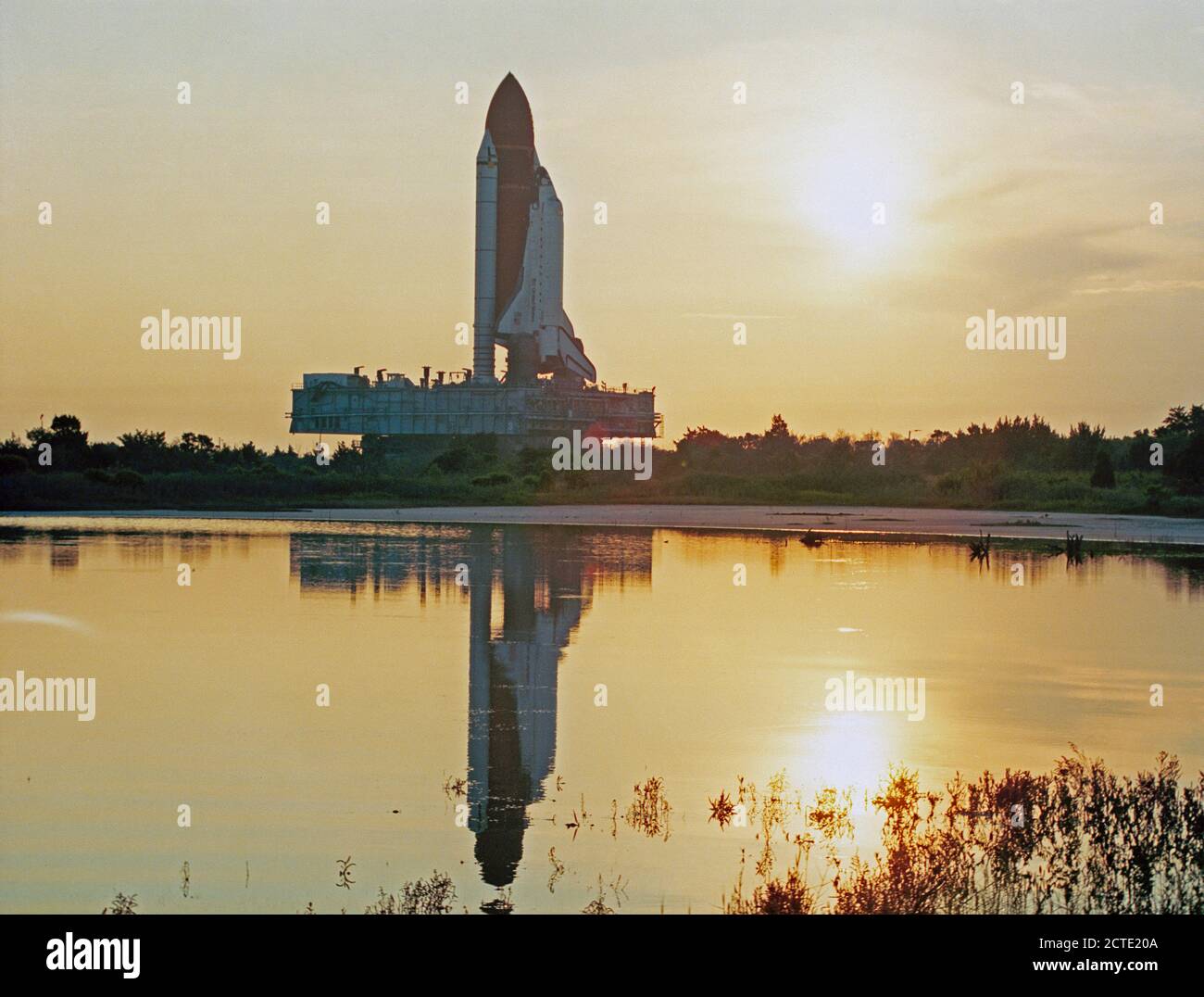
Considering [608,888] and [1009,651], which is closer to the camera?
[608,888]

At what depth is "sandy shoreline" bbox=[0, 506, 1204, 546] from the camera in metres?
65.9

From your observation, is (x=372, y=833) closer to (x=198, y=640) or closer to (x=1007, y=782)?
(x=1007, y=782)

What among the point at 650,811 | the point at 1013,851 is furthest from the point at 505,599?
the point at 1013,851

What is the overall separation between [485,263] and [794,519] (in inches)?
2194

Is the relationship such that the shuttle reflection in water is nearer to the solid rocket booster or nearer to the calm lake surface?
the calm lake surface

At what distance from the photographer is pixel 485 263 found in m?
126

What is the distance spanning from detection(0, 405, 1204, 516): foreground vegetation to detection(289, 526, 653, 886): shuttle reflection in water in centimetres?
2864

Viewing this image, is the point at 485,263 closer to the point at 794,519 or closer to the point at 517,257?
the point at 517,257

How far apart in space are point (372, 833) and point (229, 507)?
7414 centimetres

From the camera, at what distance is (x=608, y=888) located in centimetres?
1330

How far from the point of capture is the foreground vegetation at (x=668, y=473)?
8744 cm

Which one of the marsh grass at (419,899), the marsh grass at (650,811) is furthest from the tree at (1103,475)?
the marsh grass at (419,899)
